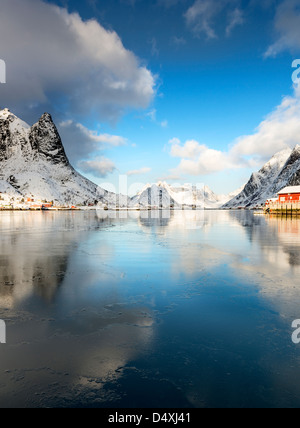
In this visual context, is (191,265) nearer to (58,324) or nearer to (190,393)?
(58,324)

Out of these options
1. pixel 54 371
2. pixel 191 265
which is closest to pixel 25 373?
pixel 54 371

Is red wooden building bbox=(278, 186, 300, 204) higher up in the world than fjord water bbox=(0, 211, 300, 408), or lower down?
higher up

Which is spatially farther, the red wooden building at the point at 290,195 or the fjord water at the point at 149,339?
the red wooden building at the point at 290,195

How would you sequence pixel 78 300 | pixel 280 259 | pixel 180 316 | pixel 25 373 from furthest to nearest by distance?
pixel 280 259
pixel 78 300
pixel 180 316
pixel 25 373

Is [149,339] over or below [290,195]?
below

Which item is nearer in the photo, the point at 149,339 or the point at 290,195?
the point at 149,339

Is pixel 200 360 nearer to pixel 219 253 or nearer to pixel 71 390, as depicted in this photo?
pixel 71 390

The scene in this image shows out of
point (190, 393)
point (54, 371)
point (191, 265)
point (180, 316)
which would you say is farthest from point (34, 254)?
point (190, 393)

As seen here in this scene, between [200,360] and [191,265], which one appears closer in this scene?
[200,360]

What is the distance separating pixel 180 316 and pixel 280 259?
1359 centimetres

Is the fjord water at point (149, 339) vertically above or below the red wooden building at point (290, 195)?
below

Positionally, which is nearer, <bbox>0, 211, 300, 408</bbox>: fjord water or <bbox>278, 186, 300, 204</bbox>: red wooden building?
<bbox>0, 211, 300, 408</bbox>: fjord water
